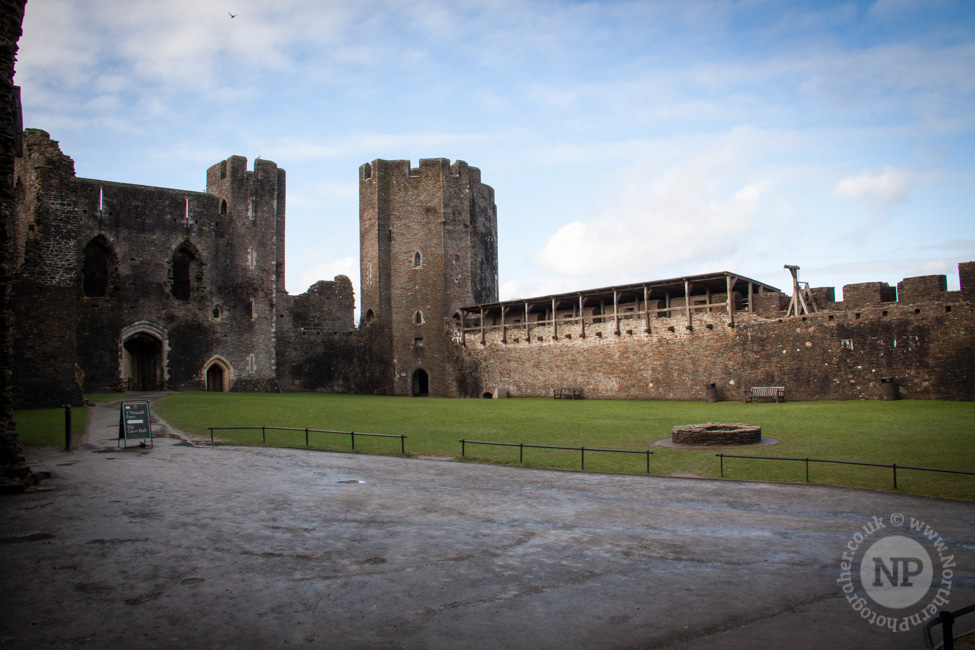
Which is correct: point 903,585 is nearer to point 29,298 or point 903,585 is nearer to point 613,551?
point 613,551

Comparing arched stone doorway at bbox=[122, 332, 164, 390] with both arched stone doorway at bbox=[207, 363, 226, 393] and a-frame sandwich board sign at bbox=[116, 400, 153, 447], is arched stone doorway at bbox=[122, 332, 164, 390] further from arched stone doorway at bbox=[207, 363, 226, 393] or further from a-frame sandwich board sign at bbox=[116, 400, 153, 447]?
a-frame sandwich board sign at bbox=[116, 400, 153, 447]

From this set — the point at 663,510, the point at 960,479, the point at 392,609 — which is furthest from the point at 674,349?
the point at 392,609

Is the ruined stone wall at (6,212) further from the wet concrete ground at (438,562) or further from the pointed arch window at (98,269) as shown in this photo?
the pointed arch window at (98,269)

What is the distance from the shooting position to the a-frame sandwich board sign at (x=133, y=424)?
13758 millimetres

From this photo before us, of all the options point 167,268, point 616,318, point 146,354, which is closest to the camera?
point 616,318

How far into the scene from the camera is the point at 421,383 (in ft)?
125

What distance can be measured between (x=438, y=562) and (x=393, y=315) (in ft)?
105

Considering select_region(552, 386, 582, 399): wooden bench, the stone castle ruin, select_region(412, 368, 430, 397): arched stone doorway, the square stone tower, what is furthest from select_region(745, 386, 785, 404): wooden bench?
select_region(412, 368, 430, 397): arched stone doorway

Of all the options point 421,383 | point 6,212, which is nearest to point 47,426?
point 6,212

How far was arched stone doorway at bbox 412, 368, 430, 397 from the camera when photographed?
37.2 meters

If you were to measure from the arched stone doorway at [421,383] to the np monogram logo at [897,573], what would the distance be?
1215 inches

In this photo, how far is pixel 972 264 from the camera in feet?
63.4

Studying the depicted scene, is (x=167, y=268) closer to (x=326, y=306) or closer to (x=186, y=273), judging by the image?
(x=186, y=273)

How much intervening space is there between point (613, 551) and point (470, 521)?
6.13 ft
